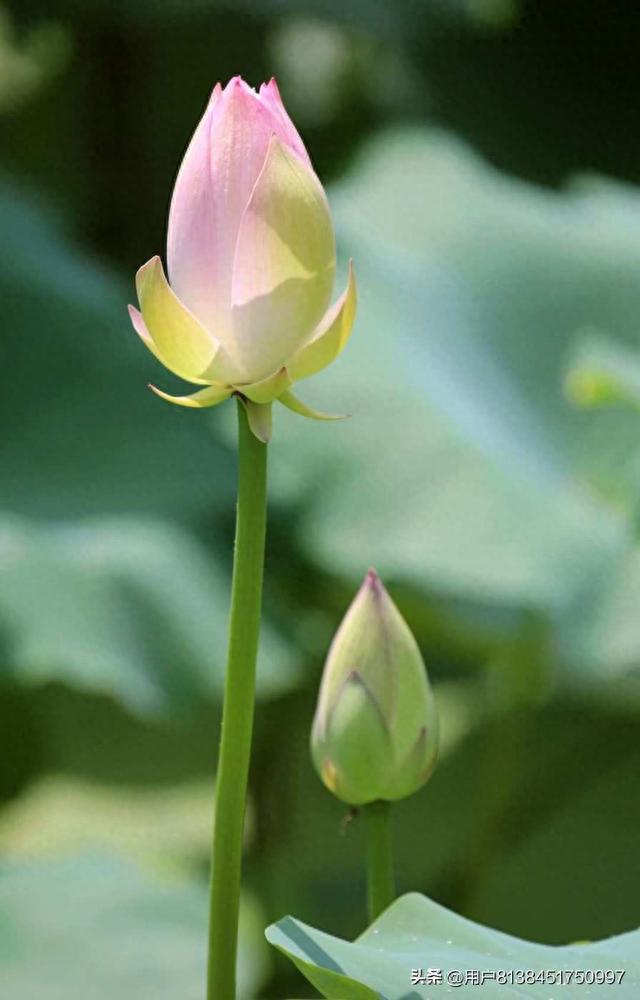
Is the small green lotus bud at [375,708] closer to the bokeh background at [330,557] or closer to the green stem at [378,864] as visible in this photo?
the green stem at [378,864]

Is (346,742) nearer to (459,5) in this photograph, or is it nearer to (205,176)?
(205,176)


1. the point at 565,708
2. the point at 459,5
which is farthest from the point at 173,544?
the point at 459,5

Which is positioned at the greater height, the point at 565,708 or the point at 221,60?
the point at 221,60

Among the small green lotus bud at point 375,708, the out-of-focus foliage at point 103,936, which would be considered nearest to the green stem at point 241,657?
the small green lotus bud at point 375,708

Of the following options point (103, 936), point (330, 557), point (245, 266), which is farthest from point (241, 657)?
point (330, 557)

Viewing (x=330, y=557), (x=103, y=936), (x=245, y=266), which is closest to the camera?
(x=245, y=266)

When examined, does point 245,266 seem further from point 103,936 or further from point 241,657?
point 103,936

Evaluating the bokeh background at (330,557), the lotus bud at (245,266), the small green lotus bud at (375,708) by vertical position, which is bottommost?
the small green lotus bud at (375,708)
